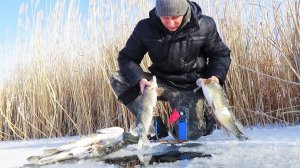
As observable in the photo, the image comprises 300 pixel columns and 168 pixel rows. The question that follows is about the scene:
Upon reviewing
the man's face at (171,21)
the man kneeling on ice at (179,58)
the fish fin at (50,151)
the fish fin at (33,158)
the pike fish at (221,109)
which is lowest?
the fish fin at (33,158)

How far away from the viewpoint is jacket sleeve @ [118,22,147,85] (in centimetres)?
365

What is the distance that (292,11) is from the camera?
158 inches

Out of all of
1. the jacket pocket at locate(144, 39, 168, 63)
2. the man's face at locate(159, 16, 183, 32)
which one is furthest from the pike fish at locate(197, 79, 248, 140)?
the jacket pocket at locate(144, 39, 168, 63)

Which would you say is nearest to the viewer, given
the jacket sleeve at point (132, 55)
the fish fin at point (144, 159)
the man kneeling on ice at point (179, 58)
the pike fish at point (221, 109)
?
the fish fin at point (144, 159)

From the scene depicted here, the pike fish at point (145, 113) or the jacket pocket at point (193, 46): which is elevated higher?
the jacket pocket at point (193, 46)

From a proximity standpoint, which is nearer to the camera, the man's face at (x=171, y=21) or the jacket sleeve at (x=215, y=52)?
the man's face at (x=171, y=21)

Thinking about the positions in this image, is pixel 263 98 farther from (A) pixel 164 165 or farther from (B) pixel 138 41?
(A) pixel 164 165

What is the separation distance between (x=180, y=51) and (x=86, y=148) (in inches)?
45.6

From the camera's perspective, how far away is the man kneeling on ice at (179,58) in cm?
350

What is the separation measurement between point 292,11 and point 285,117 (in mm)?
1004

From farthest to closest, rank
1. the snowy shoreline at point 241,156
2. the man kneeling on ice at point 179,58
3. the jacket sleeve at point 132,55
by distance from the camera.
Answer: the jacket sleeve at point 132,55
the man kneeling on ice at point 179,58
the snowy shoreline at point 241,156

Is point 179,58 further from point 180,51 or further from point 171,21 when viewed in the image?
point 171,21

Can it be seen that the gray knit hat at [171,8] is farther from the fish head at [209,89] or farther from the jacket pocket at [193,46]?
the fish head at [209,89]

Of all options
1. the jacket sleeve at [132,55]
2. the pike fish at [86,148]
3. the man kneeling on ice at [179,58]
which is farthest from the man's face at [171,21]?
the pike fish at [86,148]
